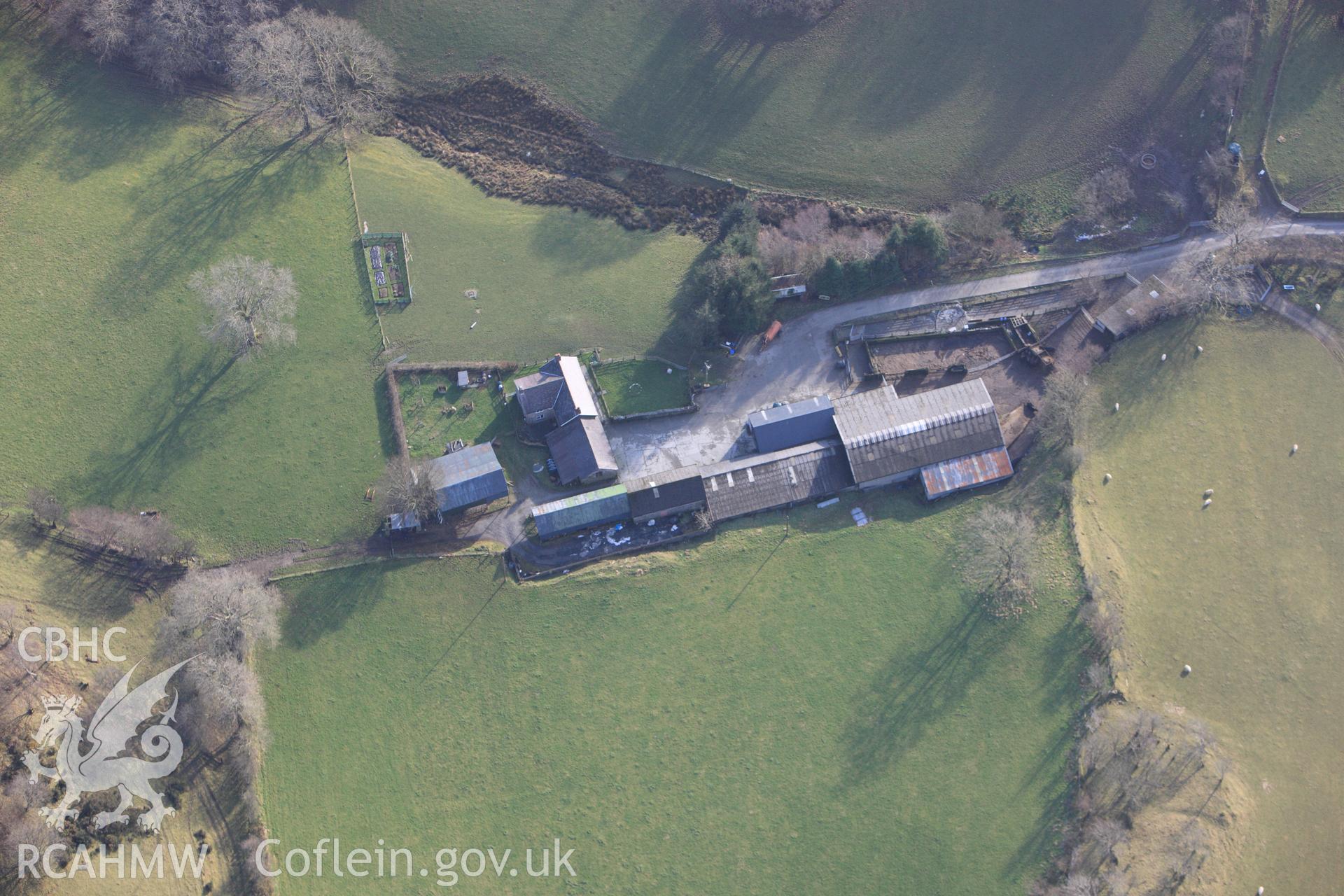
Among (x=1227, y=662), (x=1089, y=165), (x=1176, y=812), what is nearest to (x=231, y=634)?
(x=1176, y=812)

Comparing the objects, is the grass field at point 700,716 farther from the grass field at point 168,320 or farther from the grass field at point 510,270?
the grass field at point 510,270

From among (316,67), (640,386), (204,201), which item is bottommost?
(640,386)

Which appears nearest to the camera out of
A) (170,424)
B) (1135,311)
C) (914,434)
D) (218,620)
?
(218,620)

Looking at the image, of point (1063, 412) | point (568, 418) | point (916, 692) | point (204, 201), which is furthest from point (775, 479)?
point (204, 201)

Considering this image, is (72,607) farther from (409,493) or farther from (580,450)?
(580,450)

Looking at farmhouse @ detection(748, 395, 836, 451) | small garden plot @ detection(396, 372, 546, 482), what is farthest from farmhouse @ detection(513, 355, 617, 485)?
farmhouse @ detection(748, 395, 836, 451)

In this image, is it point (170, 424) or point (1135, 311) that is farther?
point (1135, 311)
